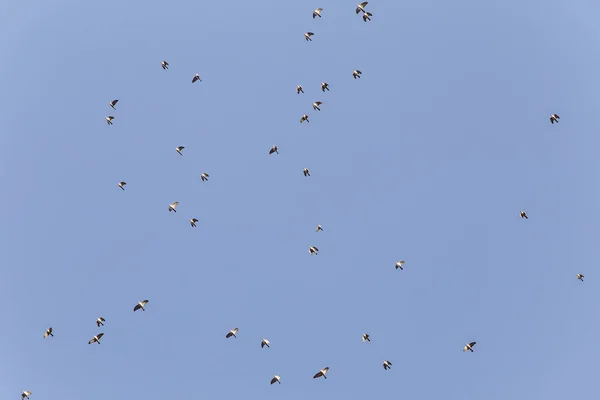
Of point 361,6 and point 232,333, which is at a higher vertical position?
point 361,6

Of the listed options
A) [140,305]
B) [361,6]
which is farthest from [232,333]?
[361,6]

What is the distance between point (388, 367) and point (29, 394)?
58.1 m

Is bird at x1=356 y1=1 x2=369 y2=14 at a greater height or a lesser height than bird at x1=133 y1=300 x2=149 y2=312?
greater

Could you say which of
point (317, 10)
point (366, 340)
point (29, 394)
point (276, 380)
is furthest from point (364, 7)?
point (29, 394)

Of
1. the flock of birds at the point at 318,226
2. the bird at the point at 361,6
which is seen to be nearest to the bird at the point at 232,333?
the flock of birds at the point at 318,226

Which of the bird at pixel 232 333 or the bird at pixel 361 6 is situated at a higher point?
the bird at pixel 361 6

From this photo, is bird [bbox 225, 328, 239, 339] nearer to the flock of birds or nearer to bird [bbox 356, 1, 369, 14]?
the flock of birds

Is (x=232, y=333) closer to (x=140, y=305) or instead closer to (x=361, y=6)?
(x=140, y=305)

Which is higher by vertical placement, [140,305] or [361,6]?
[361,6]

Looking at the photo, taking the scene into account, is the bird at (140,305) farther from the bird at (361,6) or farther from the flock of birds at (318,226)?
the bird at (361,6)

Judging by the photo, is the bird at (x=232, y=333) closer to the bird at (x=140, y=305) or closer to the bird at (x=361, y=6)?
the bird at (x=140, y=305)

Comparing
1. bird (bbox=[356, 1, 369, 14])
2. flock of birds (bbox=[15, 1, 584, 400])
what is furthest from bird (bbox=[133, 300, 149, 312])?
bird (bbox=[356, 1, 369, 14])

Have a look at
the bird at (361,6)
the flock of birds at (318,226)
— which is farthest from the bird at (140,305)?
the bird at (361,6)

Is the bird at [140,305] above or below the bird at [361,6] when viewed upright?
below
